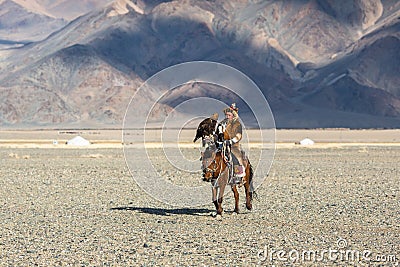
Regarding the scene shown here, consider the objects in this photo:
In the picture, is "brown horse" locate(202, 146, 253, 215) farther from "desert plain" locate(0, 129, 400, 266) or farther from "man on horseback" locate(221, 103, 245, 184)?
"desert plain" locate(0, 129, 400, 266)

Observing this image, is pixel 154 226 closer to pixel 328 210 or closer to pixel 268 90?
pixel 328 210

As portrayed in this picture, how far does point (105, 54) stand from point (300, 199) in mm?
161784

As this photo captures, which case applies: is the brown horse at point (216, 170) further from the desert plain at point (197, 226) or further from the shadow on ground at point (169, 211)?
the shadow on ground at point (169, 211)

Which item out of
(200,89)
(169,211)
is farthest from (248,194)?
(200,89)

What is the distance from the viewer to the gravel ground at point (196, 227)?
1292 cm

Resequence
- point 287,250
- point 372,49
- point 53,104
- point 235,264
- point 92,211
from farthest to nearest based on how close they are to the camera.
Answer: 1. point 372,49
2. point 53,104
3. point 92,211
4. point 287,250
5. point 235,264

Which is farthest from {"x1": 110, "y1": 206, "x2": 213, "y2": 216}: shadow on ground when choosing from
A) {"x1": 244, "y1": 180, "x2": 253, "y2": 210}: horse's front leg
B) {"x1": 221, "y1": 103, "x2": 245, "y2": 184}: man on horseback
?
{"x1": 221, "y1": 103, "x2": 245, "y2": 184}: man on horseback

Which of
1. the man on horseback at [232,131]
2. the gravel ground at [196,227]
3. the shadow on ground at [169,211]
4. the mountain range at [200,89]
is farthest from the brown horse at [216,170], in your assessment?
the mountain range at [200,89]

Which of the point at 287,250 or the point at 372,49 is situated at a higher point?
the point at 372,49

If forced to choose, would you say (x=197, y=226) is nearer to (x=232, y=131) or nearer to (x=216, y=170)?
(x=216, y=170)

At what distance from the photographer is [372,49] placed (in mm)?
180000

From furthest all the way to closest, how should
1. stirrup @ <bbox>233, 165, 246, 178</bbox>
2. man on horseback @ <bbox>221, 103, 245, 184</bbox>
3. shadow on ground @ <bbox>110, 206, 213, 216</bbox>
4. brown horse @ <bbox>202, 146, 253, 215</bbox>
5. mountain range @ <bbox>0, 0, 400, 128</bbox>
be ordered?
mountain range @ <bbox>0, 0, 400, 128</bbox> → shadow on ground @ <bbox>110, 206, 213, 216</bbox> → stirrup @ <bbox>233, 165, 246, 178</bbox> → man on horseback @ <bbox>221, 103, 245, 184</bbox> → brown horse @ <bbox>202, 146, 253, 215</bbox>

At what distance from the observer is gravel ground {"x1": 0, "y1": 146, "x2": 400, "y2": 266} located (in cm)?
1292

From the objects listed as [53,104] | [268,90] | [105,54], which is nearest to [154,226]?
[53,104]
